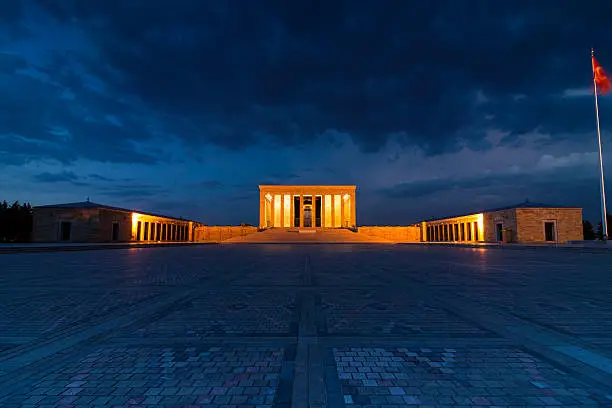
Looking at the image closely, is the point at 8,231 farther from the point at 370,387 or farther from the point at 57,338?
the point at 370,387

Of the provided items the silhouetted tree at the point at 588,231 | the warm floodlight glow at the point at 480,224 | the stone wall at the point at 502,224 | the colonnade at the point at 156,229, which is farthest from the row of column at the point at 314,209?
the silhouetted tree at the point at 588,231

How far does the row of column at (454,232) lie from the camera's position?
157 ft

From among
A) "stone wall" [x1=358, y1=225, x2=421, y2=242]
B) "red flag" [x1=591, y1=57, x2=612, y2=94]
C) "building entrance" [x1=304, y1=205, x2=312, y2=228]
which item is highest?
"red flag" [x1=591, y1=57, x2=612, y2=94]

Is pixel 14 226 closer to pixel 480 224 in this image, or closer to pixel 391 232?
pixel 391 232

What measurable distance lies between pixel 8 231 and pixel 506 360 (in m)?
51.8

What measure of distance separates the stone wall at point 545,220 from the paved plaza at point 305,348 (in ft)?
111

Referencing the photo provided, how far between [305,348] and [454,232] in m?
58.1

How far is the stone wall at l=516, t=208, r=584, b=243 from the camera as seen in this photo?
3619 centimetres

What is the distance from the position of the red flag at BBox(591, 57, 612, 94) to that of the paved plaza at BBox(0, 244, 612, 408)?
88.7 ft

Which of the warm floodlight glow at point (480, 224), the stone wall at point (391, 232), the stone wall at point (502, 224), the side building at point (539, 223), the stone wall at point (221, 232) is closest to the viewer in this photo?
the side building at point (539, 223)

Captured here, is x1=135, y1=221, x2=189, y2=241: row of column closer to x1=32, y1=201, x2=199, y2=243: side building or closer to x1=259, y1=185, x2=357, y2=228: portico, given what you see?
x1=32, y1=201, x2=199, y2=243: side building

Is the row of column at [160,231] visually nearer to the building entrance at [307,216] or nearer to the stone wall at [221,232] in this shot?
the stone wall at [221,232]

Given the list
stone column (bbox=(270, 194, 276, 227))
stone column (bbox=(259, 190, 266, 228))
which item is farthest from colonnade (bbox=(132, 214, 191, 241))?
stone column (bbox=(270, 194, 276, 227))

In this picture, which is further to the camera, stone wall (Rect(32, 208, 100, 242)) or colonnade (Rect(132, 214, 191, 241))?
colonnade (Rect(132, 214, 191, 241))
